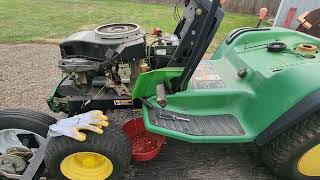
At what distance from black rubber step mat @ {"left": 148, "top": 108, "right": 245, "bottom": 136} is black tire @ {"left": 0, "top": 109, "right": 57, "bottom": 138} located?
86cm

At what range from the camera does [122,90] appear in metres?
2.57

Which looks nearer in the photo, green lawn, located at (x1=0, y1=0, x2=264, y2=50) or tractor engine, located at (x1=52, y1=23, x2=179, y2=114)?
tractor engine, located at (x1=52, y1=23, x2=179, y2=114)

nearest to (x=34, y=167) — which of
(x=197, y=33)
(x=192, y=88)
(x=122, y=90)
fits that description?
(x=122, y=90)

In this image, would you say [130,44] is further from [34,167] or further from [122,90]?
[34,167]

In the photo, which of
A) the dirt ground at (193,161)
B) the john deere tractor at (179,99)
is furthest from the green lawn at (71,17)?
the john deere tractor at (179,99)

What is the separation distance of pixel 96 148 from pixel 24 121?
69 centimetres

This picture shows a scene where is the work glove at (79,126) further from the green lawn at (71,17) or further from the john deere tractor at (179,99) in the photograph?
the green lawn at (71,17)

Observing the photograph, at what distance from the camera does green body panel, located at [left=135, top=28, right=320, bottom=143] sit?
2.29 meters

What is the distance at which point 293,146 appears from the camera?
2326 mm

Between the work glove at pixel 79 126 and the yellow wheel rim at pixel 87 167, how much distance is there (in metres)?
0.25

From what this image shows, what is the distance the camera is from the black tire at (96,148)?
85.7 inches

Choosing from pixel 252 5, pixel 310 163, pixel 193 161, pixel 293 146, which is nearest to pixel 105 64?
pixel 193 161

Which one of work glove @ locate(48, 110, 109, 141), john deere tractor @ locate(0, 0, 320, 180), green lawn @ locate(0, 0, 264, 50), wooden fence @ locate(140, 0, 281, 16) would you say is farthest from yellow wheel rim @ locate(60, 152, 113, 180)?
wooden fence @ locate(140, 0, 281, 16)

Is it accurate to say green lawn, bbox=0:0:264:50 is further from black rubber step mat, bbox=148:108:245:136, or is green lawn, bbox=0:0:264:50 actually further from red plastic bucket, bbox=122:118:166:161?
black rubber step mat, bbox=148:108:245:136
